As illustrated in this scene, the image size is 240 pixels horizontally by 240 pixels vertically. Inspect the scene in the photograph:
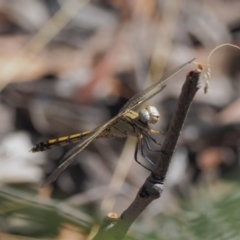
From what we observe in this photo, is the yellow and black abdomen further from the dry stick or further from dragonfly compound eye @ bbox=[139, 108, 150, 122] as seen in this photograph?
the dry stick

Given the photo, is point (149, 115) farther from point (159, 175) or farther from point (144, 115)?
point (159, 175)

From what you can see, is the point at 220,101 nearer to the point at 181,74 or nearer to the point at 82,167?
the point at 181,74

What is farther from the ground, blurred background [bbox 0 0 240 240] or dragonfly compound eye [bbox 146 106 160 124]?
blurred background [bbox 0 0 240 240]

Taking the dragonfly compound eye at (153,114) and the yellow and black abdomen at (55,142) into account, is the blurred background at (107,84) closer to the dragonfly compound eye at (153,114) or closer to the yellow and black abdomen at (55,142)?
the yellow and black abdomen at (55,142)

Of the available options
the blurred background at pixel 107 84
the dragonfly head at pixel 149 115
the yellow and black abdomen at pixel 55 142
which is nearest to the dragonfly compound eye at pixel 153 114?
the dragonfly head at pixel 149 115

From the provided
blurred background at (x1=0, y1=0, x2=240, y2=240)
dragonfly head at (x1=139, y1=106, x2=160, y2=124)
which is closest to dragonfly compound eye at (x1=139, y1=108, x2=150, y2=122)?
dragonfly head at (x1=139, y1=106, x2=160, y2=124)
